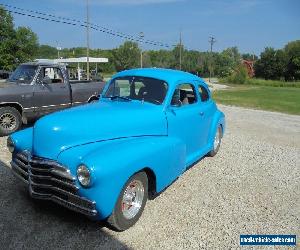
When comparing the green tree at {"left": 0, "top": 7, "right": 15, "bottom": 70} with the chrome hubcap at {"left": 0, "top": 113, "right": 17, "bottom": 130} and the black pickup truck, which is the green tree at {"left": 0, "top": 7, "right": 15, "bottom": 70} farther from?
the chrome hubcap at {"left": 0, "top": 113, "right": 17, "bottom": 130}

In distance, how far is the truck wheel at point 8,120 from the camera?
8.81 metres

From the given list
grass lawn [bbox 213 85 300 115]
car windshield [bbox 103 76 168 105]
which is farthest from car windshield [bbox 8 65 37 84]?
grass lawn [bbox 213 85 300 115]

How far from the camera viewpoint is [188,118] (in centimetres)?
575

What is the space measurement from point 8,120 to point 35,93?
0.98 m

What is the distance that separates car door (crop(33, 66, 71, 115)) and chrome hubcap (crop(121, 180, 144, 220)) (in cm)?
582

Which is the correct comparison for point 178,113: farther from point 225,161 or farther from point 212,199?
point 225,161

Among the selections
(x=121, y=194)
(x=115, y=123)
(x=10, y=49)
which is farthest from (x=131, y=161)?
(x=10, y=49)

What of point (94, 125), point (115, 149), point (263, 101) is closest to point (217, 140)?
point (94, 125)

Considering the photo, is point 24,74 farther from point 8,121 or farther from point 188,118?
point 188,118

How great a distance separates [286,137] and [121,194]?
8.18m

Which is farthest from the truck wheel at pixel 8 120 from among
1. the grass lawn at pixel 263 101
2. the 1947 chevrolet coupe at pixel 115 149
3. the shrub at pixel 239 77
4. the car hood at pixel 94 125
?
the shrub at pixel 239 77

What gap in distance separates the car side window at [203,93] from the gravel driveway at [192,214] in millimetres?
1366

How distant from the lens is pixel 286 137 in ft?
35.3

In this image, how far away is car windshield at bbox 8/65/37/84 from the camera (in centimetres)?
935
